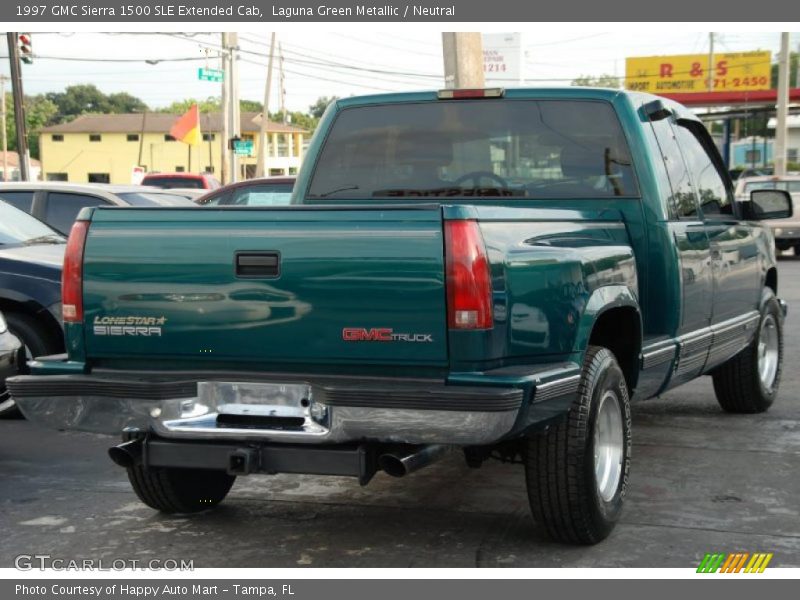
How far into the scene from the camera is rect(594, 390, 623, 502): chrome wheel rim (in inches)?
213

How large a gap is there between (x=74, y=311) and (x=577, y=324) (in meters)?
2.06

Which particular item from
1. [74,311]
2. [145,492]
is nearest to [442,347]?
[74,311]

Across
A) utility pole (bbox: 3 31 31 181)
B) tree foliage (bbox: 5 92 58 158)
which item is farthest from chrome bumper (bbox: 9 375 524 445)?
tree foliage (bbox: 5 92 58 158)

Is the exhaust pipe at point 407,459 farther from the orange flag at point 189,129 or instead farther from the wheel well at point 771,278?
the orange flag at point 189,129

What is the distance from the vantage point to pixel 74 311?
5008mm

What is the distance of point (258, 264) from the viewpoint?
15.6ft

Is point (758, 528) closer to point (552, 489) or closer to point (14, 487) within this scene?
point (552, 489)

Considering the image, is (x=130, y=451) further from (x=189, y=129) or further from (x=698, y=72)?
(x=698, y=72)

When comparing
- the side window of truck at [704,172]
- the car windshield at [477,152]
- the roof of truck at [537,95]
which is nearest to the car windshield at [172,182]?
the side window of truck at [704,172]

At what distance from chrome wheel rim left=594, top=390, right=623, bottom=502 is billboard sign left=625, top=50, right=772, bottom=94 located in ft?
286

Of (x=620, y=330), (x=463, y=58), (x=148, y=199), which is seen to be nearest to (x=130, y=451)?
(x=620, y=330)

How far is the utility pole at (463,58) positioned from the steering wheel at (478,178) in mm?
9194

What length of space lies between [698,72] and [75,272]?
9009 cm

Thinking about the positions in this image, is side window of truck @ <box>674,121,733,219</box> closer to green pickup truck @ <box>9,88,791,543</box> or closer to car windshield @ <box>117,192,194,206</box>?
green pickup truck @ <box>9,88,791,543</box>
